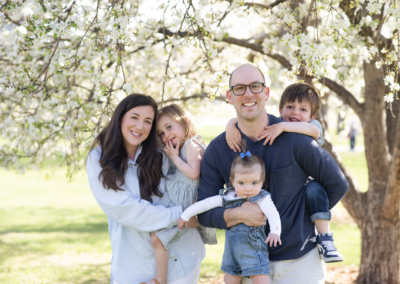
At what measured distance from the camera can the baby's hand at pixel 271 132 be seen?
8.66 feet

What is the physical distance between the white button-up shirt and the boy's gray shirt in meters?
0.36

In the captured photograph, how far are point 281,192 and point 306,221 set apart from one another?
0.95 ft

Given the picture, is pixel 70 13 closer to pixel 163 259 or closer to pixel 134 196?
pixel 134 196

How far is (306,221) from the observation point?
2.72 meters

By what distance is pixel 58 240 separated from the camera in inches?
347

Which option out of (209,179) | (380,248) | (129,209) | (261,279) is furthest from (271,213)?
(380,248)

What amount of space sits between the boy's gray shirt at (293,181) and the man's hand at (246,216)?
0.16 ft

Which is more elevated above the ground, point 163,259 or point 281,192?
point 281,192

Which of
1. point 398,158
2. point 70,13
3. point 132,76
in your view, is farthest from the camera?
point 132,76

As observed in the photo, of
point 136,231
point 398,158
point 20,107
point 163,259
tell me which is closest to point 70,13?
point 136,231

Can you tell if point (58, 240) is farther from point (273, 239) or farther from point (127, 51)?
point (273, 239)

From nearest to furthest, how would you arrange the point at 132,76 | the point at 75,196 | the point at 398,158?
the point at 398,158, the point at 132,76, the point at 75,196

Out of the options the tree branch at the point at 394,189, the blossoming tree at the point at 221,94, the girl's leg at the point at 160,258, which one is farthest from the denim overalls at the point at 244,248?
the tree branch at the point at 394,189

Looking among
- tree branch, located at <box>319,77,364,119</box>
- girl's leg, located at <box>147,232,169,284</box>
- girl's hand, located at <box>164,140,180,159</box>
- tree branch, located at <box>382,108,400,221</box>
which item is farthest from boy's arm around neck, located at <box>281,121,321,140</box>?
tree branch, located at <box>319,77,364,119</box>
